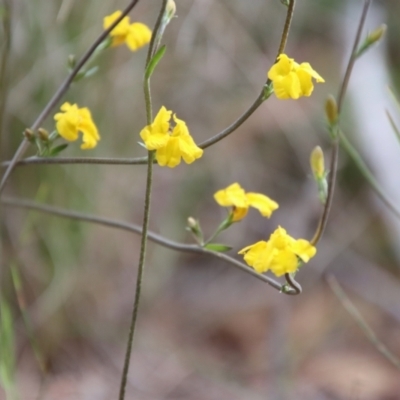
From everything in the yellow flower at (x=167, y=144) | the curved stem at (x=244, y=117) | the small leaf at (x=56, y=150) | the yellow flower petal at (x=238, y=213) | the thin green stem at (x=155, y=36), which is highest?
the thin green stem at (x=155, y=36)

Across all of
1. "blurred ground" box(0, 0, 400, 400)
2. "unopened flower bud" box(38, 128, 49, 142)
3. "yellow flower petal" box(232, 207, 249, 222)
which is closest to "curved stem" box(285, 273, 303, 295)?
"yellow flower petal" box(232, 207, 249, 222)

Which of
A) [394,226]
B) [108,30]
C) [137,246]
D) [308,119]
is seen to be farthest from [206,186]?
[108,30]

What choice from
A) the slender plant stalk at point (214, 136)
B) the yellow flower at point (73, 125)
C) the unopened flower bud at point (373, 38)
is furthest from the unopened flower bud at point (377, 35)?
the yellow flower at point (73, 125)

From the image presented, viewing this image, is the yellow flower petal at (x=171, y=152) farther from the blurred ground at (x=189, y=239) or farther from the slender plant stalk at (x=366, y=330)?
the blurred ground at (x=189, y=239)

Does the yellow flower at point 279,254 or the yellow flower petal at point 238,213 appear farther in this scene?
the yellow flower petal at point 238,213

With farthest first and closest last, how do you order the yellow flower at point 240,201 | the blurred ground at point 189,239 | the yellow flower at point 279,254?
the blurred ground at point 189,239 < the yellow flower at point 240,201 < the yellow flower at point 279,254

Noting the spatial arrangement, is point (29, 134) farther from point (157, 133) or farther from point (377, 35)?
point (377, 35)

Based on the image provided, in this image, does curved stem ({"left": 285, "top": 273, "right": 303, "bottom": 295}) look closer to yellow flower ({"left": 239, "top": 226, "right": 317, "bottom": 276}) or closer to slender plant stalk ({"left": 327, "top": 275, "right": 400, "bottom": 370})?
yellow flower ({"left": 239, "top": 226, "right": 317, "bottom": 276})
